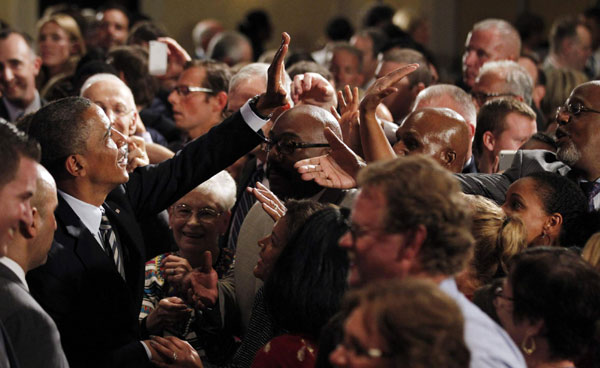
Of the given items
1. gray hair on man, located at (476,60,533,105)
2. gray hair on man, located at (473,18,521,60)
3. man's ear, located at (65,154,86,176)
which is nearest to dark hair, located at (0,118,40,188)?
man's ear, located at (65,154,86,176)

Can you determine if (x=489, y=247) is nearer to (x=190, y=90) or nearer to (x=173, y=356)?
(x=173, y=356)

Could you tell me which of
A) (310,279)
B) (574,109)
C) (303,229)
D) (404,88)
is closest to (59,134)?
(303,229)

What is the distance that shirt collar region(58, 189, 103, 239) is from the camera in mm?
2885

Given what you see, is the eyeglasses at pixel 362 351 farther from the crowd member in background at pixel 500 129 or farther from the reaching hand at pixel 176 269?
the crowd member in background at pixel 500 129

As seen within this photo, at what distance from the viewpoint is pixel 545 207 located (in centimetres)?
306

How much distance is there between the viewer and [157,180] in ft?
10.5

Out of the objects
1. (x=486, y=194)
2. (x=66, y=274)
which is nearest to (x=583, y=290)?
(x=486, y=194)

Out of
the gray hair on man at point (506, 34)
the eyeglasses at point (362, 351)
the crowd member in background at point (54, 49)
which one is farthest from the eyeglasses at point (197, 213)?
the crowd member in background at point (54, 49)

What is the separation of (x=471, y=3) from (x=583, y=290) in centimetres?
1095

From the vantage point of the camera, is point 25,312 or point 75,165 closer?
point 25,312

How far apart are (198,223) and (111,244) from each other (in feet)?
1.81

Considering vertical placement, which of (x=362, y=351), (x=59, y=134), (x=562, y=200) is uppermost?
(x=362, y=351)

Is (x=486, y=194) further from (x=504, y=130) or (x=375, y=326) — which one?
(x=375, y=326)

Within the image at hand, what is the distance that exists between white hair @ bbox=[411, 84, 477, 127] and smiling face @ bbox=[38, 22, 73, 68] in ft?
12.6
